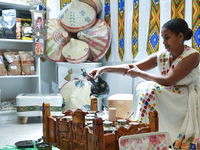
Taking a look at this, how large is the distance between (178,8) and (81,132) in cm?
171

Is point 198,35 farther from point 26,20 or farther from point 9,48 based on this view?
point 9,48

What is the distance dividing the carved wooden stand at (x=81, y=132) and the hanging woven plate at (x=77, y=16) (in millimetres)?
2073

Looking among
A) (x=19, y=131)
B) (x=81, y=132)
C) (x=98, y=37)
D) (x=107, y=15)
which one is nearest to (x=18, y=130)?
(x=19, y=131)

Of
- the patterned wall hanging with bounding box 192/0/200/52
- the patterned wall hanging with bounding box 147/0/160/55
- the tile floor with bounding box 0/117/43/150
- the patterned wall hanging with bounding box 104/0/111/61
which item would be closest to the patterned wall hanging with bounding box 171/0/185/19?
the patterned wall hanging with bounding box 192/0/200/52

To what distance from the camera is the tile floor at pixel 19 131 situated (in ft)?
8.10

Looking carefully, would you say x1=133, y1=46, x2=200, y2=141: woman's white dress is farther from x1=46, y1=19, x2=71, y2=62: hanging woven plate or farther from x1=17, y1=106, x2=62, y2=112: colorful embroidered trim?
x1=46, y1=19, x2=71, y2=62: hanging woven plate

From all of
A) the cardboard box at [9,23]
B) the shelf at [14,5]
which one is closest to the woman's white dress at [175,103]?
the cardboard box at [9,23]

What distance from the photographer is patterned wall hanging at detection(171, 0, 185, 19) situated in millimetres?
2422

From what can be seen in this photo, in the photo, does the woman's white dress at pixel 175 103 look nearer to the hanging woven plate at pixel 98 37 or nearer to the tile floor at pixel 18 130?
the tile floor at pixel 18 130

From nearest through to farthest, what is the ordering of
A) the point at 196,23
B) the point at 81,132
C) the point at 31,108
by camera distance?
the point at 81,132 → the point at 196,23 → the point at 31,108

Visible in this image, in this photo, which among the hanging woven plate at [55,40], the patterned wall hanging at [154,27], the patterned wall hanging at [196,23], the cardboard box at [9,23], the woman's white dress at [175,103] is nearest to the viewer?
the woman's white dress at [175,103]

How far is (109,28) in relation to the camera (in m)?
3.75

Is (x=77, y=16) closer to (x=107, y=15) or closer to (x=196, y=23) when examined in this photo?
(x=107, y=15)

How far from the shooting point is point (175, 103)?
2.02 metres
